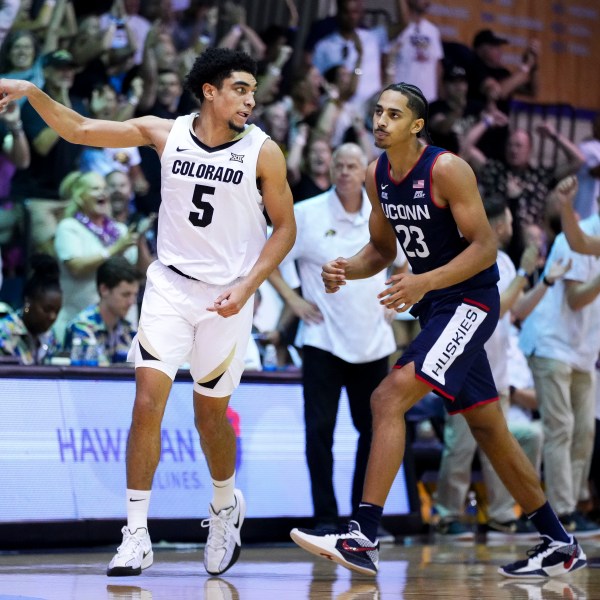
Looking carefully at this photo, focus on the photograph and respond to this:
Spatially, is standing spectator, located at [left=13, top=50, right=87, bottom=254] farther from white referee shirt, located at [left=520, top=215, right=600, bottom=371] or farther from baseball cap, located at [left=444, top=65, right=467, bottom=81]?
baseball cap, located at [left=444, top=65, right=467, bottom=81]

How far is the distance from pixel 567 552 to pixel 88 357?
11.1ft

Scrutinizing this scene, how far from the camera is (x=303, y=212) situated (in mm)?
8078

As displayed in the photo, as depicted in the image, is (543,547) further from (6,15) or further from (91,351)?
(6,15)

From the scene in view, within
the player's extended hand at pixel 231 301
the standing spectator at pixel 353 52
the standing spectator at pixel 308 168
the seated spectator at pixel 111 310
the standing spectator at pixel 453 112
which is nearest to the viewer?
the player's extended hand at pixel 231 301

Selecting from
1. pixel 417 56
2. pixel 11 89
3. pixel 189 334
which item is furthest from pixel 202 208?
pixel 417 56

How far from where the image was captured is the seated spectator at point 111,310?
322 inches

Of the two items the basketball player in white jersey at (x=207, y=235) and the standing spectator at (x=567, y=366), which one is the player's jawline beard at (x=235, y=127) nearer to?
the basketball player in white jersey at (x=207, y=235)

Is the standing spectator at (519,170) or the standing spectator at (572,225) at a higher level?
the standing spectator at (519,170)

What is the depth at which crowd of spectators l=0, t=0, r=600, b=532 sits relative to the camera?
9.13 m

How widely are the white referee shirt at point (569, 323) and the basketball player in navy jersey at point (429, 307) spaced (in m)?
3.13

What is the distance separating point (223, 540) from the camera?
233 inches

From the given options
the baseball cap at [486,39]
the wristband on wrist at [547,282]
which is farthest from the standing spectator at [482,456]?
the baseball cap at [486,39]

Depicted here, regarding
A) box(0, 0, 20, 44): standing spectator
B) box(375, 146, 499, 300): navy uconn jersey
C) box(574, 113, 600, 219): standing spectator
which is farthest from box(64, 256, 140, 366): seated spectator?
box(574, 113, 600, 219): standing spectator

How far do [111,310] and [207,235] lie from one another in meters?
2.68
